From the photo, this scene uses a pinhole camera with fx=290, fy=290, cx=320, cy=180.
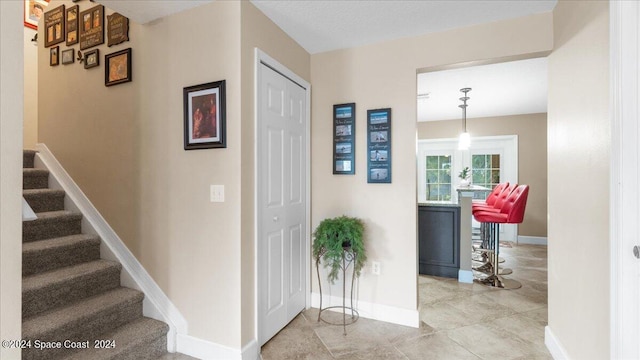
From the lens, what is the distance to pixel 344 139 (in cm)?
273

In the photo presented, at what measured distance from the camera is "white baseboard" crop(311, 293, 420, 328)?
8.07ft

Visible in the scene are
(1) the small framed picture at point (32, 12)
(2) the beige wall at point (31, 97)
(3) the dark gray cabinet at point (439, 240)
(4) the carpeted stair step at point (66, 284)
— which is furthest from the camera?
(3) the dark gray cabinet at point (439, 240)

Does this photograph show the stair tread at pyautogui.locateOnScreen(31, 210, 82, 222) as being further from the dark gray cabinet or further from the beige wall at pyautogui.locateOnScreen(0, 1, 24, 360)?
the dark gray cabinet

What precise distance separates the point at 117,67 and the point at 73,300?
70.2 inches

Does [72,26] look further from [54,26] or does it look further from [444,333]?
[444,333]

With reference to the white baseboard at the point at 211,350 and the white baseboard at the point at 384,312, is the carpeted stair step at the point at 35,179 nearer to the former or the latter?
the white baseboard at the point at 211,350

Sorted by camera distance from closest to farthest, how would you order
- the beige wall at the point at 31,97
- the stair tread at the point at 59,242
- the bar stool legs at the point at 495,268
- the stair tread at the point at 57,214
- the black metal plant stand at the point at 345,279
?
1. the stair tread at the point at 59,242
2. the stair tread at the point at 57,214
3. the black metal plant stand at the point at 345,279
4. the beige wall at the point at 31,97
5. the bar stool legs at the point at 495,268

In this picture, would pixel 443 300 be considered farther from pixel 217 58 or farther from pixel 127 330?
pixel 217 58

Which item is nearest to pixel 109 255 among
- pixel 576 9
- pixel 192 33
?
pixel 192 33

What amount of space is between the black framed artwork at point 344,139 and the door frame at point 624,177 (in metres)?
1.72

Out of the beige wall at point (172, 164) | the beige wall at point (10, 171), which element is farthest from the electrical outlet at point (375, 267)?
the beige wall at point (10, 171)

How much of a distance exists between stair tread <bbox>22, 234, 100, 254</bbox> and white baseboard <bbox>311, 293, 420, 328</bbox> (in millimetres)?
2069

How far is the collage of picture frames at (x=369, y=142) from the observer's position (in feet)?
8.45

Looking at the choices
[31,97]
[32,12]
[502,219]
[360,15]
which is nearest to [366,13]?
[360,15]
